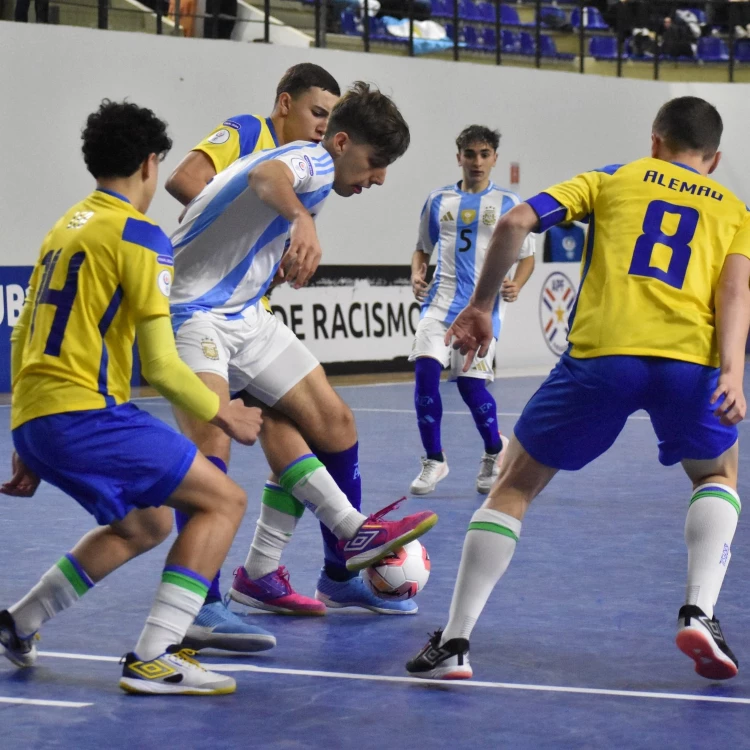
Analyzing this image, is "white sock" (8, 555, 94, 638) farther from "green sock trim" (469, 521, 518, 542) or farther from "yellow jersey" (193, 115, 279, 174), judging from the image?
"yellow jersey" (193, 115, 279, 174)

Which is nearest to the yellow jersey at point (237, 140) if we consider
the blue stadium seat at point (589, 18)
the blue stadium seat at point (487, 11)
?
the blue stadium seat at point (487, 11)

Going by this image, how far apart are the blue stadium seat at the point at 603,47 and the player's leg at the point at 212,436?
16.0 m

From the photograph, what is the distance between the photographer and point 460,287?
25.8 feet

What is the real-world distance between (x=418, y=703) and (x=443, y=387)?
384 inches

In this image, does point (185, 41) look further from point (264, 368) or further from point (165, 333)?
point (165, 333)

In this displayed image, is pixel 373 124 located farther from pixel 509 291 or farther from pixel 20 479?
pixel 509 291

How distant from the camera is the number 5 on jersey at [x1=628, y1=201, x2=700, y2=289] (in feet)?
11.8

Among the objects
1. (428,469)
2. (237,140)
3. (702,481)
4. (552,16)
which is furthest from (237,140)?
(552,16)

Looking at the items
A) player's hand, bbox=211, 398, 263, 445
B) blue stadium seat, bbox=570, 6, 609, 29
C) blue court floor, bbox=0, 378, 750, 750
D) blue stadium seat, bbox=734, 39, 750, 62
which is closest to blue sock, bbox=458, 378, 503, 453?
blue court floor, bbox=0, 378, 750, 750

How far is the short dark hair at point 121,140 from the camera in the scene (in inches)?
133

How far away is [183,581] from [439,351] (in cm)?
418

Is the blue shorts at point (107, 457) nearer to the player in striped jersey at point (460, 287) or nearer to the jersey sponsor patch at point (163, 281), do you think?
the jersey sponsor patch at point (163, 281)

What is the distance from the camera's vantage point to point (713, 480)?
3.72 meters

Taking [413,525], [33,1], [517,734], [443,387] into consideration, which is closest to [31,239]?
[33,1]
